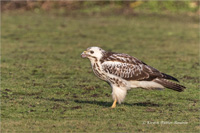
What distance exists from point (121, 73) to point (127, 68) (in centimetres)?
22

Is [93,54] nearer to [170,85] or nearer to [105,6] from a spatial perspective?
[170,85]

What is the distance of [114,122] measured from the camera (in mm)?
9570

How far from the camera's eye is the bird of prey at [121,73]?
1062 cm

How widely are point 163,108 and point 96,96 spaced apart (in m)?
2.23

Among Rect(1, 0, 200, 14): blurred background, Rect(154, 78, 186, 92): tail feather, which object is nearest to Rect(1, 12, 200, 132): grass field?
Rect(154, 78, 186, 92): tail feather

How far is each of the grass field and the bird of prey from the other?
54cm

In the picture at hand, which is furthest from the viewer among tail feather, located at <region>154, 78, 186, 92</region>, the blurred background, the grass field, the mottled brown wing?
the blurred background

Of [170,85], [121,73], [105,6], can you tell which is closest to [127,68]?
[121,73]

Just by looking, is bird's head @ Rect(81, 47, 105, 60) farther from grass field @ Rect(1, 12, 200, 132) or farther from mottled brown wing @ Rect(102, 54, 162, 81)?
grass field @ Rect(1, 12, 200, 132)

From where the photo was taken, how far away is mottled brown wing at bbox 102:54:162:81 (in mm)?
10594

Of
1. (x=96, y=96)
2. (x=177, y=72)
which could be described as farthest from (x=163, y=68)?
(x=96, y=96)

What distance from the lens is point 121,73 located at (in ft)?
35.2

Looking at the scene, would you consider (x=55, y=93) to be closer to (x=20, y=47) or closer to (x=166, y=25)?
(x=20, y=47)

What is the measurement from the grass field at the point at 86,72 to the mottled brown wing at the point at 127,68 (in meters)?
0.80
